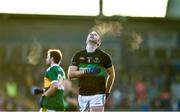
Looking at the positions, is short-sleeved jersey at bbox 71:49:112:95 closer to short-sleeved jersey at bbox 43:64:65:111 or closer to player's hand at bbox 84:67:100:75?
player's hand at bbox 84:67:100:75

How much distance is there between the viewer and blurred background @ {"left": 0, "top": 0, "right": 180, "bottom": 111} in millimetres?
10852

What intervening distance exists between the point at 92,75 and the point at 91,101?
11.0 inches

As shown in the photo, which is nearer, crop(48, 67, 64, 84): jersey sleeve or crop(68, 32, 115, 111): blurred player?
crop(68, 32, 115, 111): blurred player

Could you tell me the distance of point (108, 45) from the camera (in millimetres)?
14102

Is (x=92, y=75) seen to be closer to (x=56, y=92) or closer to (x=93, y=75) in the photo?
(x=93, y=75)

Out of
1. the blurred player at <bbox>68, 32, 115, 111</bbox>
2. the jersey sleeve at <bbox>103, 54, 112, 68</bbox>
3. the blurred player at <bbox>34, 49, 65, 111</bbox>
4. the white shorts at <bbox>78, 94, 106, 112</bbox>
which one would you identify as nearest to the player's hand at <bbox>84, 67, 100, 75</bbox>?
the blurred player at <bbox>68, 32, 115, 111</bbox>

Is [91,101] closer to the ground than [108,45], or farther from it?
closer to the ground

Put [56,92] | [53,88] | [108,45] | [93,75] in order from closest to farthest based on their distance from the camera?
[93,75], [53,88], [56,92], [108,45]

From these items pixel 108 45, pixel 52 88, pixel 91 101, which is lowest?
pixel 91 101

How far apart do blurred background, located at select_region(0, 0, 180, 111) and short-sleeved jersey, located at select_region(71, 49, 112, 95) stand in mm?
3275

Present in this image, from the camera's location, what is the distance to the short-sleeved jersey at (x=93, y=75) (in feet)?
23.4

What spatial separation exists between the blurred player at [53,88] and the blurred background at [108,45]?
317cm

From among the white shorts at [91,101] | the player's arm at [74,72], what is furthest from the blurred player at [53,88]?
the white shorts at [91,101]

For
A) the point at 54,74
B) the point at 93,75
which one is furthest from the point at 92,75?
the point at 54,74
